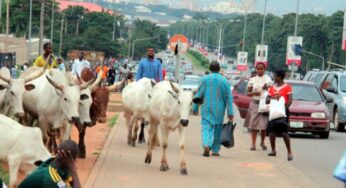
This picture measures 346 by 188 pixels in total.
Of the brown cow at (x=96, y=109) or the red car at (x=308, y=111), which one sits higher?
the brown cow at (x=96, y=109)

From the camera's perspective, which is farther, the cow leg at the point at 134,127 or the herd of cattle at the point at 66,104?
the cow leg at the point at 134,127

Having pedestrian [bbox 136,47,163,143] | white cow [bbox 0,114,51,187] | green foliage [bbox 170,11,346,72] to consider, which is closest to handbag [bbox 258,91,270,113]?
pedestrian [bbox 136,47,163,143]

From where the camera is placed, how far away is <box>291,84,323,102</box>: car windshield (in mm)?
25953

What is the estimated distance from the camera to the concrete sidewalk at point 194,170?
14703 mm

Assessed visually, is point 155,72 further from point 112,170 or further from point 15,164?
point 15,164

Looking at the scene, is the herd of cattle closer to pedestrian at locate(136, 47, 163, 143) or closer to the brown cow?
the brown cow

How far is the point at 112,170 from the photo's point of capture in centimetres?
1579

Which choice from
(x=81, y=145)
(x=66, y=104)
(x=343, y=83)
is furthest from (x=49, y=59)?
(x=343, y=83)

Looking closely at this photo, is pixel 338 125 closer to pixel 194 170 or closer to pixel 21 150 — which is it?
pixel 194 170

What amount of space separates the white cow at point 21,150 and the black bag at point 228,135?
678 centimetres

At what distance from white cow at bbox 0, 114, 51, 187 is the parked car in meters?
18.1

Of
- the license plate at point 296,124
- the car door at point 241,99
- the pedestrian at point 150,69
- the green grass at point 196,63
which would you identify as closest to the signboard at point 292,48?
the car door at point 241,99

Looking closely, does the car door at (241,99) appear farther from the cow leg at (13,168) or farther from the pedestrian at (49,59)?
the cow leg at (13,168)

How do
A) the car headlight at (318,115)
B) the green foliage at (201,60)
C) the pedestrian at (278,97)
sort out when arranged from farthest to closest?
1. the green foliage at (201,60)
2. the car headlight at (318,115)
3. the pedestrian at (278,97)
